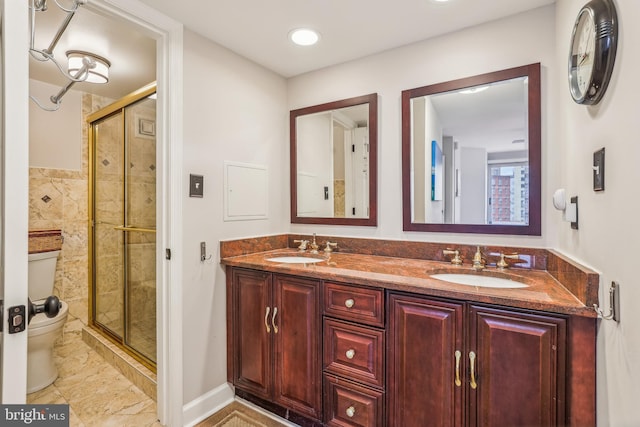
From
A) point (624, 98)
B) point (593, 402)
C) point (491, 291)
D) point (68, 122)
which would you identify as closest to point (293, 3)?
point (624, 98)

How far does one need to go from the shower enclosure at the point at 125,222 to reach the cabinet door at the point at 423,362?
1.68 m

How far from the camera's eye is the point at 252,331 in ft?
6.07

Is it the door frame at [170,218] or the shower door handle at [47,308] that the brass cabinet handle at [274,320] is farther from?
the shower door handle at [47,308]

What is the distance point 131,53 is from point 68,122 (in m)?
1.22

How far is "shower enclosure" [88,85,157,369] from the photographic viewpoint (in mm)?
2256

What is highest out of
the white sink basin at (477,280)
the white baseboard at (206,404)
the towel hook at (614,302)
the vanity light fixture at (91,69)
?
the vanity light fixture at (91,69)

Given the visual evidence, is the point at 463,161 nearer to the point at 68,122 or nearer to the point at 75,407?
the point at 75,407

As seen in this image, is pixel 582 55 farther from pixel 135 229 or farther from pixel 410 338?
pixel 135 229

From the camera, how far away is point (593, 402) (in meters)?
1.04

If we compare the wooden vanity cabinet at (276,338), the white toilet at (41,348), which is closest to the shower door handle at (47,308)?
the wooden vanity cabinet at (276,338)

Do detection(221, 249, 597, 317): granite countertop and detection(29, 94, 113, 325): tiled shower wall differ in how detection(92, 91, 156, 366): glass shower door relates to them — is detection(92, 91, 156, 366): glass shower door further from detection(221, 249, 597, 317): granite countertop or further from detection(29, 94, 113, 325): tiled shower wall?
detection(221, 249, 597, 317): granite countertop

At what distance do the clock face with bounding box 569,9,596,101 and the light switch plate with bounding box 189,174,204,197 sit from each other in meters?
1.77

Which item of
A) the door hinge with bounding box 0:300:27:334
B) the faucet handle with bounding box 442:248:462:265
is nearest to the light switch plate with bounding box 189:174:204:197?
the door hinge with bounding box 0:300:27:334

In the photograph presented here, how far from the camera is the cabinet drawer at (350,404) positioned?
1430mm
